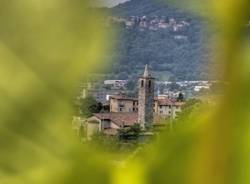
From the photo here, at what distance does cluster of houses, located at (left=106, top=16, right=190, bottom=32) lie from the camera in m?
0.20

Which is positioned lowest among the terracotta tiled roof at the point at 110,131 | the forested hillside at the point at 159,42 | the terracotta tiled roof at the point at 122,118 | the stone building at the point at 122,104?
the terracotta tiled roof at the point at 110,131

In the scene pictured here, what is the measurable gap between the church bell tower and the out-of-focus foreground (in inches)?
0.7

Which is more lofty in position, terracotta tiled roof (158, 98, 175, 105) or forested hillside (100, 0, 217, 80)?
forested hillside (100, 0, 217, 80)

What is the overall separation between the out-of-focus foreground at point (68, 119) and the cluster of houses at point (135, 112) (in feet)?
0.03

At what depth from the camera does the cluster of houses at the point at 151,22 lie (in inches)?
7.8

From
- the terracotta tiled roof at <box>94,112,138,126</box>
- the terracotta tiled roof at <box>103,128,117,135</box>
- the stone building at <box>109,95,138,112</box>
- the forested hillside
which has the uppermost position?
the forested hillside

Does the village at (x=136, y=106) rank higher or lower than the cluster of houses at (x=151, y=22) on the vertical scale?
lower

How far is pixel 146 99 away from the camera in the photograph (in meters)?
0.23

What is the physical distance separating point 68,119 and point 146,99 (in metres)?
0.04

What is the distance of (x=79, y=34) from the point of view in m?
0.19

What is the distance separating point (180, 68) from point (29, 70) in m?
0.06

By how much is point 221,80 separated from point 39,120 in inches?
3.2

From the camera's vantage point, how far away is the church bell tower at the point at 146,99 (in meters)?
0.21

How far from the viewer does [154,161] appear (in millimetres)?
205
